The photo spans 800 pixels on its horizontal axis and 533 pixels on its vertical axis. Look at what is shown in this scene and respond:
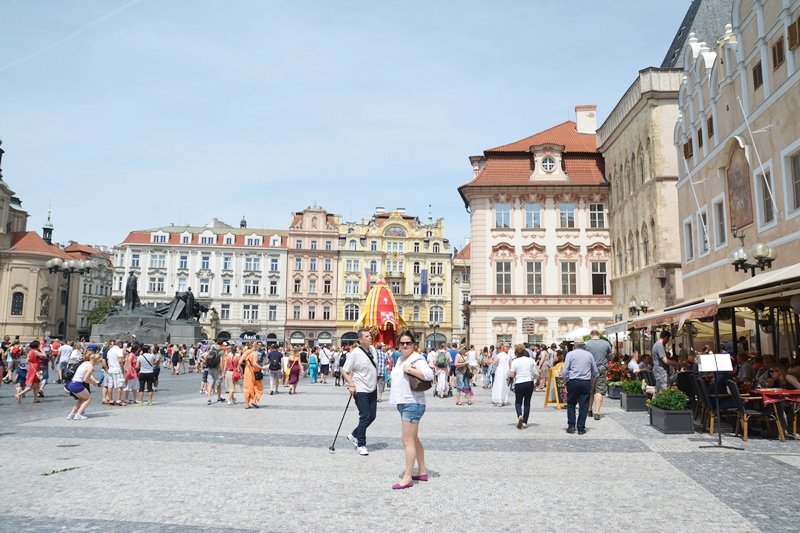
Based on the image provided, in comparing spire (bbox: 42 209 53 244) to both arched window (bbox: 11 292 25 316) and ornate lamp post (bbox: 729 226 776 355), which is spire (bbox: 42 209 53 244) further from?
ornate lamp post (bbox: 729 226 776 355)

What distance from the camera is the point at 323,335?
80.4 m

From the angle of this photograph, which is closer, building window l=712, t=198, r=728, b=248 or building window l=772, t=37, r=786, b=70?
building window l=772, t=37, r=786, b=70

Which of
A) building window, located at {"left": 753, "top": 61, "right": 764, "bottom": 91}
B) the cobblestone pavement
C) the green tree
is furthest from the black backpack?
the green tree

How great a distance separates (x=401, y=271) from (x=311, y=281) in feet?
37.4

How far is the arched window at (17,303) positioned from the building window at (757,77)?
83.3 m

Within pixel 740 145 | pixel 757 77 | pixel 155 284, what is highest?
pixel 155 284

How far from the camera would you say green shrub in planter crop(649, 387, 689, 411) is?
12.0 meters

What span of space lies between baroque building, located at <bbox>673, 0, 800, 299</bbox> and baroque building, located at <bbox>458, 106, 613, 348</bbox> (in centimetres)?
1668

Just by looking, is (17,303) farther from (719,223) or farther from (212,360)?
(719,223)

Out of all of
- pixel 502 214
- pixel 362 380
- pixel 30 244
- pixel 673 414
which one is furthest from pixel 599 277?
pixel 30 244

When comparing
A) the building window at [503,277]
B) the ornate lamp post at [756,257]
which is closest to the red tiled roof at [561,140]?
the building window at [503,277]

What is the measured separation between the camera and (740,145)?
1948 cm

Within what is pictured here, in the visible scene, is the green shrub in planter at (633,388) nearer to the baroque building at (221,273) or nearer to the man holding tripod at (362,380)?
the man holding tripod at (362,380)

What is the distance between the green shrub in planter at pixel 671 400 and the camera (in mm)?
11984
